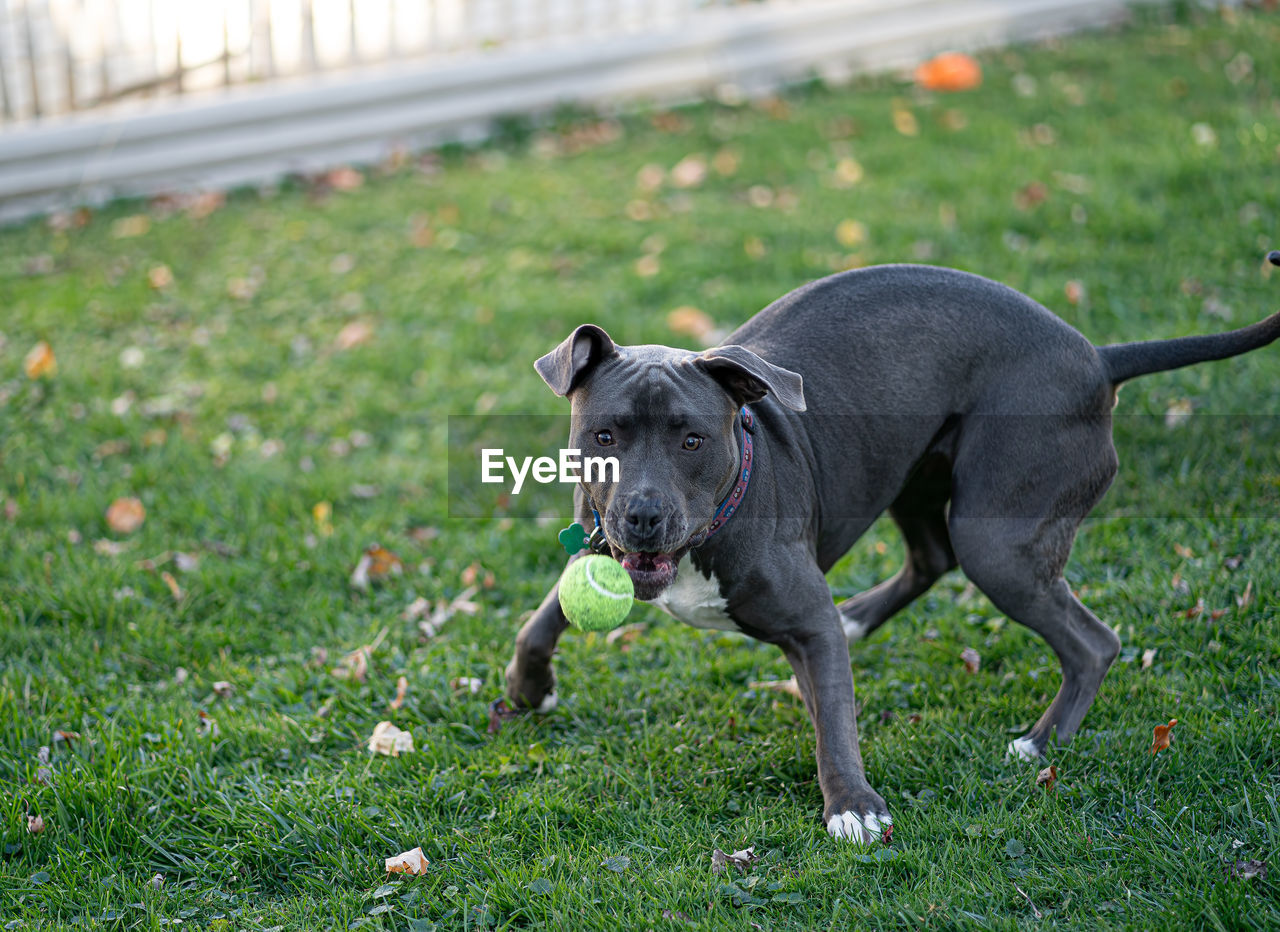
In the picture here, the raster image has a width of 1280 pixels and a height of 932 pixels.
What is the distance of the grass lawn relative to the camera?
342 cm

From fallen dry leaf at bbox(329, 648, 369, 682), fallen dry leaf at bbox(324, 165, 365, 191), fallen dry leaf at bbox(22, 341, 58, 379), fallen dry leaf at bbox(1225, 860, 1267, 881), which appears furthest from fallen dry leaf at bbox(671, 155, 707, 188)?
fallen dry leaf at bbox(1225, 860, 1267, 881)

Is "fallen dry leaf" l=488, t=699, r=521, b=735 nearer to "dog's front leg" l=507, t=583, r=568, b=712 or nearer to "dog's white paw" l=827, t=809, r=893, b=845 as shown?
"dog's front leg" l=507, t=583, r=568, b=712

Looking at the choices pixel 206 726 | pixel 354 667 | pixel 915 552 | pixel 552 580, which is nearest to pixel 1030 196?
pixel 915 552

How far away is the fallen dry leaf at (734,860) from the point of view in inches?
134

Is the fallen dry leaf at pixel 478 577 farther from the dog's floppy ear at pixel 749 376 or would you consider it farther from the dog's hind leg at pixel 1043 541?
the dog's hind leg at pixel 1043 541

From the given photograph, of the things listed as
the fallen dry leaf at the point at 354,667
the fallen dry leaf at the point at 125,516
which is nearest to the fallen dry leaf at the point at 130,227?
the fallen dry leaf at the point at 125,516

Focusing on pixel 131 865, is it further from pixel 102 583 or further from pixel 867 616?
pixel 867 616

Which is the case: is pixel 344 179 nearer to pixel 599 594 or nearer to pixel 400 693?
pixel 400 693

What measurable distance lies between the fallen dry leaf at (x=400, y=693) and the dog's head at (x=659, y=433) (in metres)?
1.20

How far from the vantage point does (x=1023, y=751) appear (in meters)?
3.80

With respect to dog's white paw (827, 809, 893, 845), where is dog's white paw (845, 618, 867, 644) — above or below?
below

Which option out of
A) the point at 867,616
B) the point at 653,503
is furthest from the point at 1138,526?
the point at 653,503

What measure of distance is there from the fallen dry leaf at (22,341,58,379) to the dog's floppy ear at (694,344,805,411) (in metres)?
4.60

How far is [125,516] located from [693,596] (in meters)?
3.02
